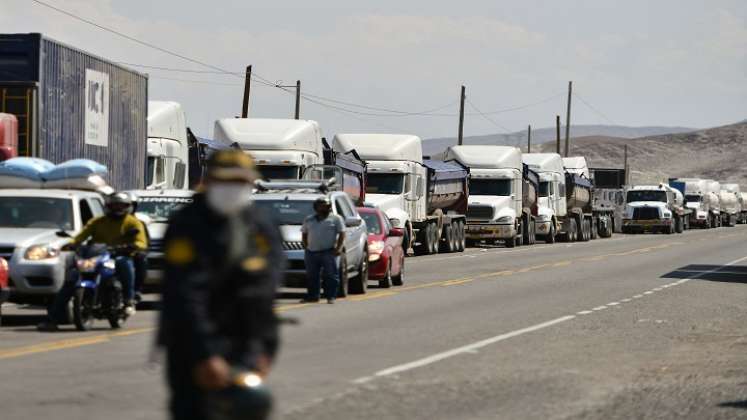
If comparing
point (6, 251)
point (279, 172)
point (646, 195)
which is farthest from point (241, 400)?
point (646, 195)

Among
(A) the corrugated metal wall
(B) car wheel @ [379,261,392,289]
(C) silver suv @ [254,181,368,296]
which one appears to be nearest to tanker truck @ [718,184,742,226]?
(A) the corrugated metal wall

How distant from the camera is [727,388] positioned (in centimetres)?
1372

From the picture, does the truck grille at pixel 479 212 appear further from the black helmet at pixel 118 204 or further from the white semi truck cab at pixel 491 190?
the black helmet at pixel 118 204

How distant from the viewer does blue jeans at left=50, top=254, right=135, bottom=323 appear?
715 inches

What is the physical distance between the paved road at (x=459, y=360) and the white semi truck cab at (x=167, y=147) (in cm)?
669

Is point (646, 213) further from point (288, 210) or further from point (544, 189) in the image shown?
point (288, 210)

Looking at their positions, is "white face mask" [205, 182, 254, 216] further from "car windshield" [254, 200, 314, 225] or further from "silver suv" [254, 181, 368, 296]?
"car windshield" [254, 200, 314, 225]

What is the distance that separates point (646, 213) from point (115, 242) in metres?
74.0

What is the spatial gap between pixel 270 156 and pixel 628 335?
19373mm

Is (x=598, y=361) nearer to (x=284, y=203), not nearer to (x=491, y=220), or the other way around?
(x=284, y=203)

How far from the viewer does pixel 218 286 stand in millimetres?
6355

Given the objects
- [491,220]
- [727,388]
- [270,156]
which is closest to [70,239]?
[727,388]

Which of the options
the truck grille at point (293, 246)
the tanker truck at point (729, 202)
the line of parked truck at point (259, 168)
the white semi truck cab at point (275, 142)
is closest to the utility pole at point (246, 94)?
the line of parked truck at point (259, 168)

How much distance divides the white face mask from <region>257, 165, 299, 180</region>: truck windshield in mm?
31129
